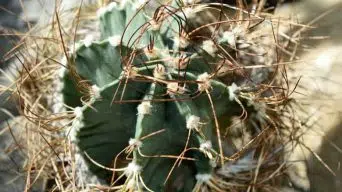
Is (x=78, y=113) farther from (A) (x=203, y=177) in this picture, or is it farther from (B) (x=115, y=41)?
(A) (x=203, y=177)

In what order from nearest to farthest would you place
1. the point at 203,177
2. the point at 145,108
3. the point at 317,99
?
1. the point at 145,108
2. the point at 203,177
3. the point at 317,99

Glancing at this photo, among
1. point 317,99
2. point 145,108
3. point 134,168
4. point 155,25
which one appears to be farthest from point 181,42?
point 317,99

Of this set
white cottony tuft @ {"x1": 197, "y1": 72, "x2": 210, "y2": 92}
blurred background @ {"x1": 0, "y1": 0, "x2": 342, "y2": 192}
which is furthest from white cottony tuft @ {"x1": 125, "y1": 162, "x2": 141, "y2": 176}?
blurred background @ {"x1": 0, "y1": 0, "x2": 342, "y2": 192}

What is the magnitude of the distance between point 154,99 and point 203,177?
22 cm

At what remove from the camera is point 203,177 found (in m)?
1.50

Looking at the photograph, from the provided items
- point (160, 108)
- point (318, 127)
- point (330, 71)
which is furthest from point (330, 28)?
point (160, 108)

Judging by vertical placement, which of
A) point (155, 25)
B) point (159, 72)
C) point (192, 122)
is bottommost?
point (192, 122)

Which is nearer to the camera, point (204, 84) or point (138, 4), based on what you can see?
point (204, 84)

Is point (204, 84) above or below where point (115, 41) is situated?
below

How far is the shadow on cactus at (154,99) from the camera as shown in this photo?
143 cm

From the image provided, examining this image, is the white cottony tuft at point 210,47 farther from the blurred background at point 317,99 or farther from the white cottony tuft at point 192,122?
the blurred background at point 317,99

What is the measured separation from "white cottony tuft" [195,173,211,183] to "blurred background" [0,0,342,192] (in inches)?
15.8

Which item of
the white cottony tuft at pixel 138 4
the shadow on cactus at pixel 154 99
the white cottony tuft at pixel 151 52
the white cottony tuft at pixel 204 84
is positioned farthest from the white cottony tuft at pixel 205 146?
the white cottony tuft at pixel 138 4

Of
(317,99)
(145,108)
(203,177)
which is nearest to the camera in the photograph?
(145,108)
